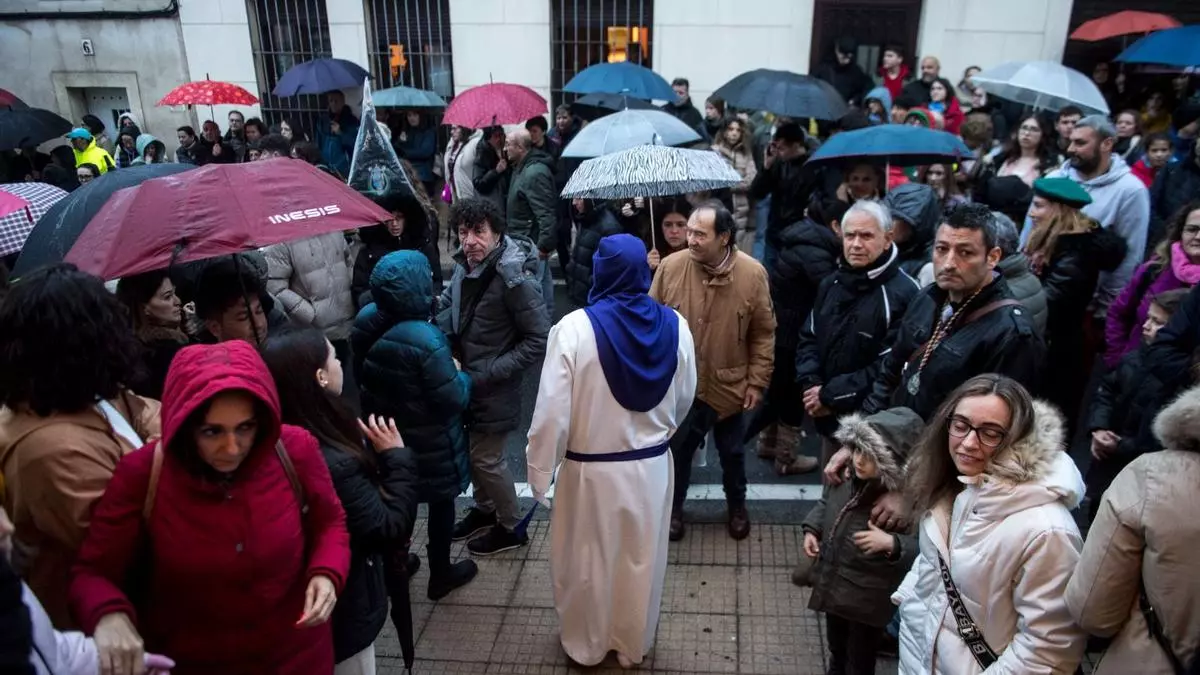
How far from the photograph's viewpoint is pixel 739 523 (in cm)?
→ 443

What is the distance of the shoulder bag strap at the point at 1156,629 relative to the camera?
2066 millimetres

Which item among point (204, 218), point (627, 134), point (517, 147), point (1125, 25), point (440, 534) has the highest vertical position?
point (1125, 25)

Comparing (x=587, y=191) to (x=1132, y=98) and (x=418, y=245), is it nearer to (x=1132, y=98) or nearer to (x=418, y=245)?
(x=418, y=245)

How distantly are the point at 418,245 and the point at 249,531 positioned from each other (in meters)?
3.62

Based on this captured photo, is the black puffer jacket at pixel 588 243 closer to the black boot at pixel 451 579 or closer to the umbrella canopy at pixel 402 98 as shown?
the black boot at pixel 451 579

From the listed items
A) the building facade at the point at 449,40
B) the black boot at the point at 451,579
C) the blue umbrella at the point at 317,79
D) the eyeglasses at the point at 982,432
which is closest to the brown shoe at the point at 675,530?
the black boot at the point at 451,579

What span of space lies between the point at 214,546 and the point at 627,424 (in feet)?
5.35

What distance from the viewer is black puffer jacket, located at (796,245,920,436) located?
3.85 m

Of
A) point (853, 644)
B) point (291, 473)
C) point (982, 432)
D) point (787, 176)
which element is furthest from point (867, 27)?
point (291, 473)

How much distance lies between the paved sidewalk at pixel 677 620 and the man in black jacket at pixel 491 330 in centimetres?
37

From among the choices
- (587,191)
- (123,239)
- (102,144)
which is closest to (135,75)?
(102,144)

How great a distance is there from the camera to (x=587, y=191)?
16.1 feet

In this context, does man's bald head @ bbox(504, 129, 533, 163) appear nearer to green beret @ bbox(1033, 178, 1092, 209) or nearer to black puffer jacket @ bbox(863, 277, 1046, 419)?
green beret @ bbox(1033, 178, 1092, 209)

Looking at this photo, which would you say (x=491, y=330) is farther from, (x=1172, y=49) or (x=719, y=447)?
(x=1172, y=49)
